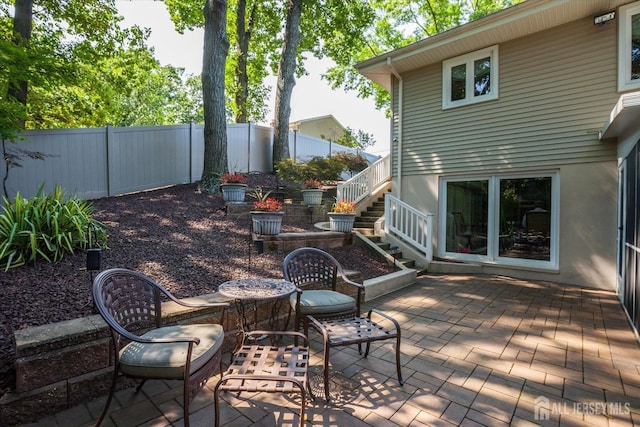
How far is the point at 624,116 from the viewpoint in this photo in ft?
11.9

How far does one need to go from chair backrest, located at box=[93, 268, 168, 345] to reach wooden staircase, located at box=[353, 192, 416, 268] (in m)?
4.11

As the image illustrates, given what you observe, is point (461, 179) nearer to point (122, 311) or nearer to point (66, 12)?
point (122, 311)

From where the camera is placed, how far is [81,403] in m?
1.93

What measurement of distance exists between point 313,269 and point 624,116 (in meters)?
4.04

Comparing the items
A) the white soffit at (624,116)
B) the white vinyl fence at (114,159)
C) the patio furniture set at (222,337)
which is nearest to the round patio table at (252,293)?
the patio furniture set at (222,337)

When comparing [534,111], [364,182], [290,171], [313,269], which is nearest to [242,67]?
[290,171]

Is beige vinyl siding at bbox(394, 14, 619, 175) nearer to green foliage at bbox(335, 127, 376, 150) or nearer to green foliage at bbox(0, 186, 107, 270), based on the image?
green foliage at bbox(0, 186, 107, 270)

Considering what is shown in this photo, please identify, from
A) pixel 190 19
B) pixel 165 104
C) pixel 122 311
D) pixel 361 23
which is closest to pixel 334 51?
pixel 361 23

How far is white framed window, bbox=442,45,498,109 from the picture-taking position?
243 inches

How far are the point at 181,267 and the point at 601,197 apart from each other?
6.47m

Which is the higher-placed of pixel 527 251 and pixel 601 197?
pixel 601 197

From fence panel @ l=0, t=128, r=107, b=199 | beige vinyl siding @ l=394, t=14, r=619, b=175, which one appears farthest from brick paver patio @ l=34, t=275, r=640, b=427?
fence panel @ l=0, t=128, r=107, b=199

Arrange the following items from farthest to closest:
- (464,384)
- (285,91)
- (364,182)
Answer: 1. (285,91)
2. (364,182)
3. (464,384)

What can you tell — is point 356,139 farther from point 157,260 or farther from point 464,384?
point 464,384
